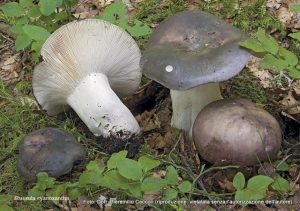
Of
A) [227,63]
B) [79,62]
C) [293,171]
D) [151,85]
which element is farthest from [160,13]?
[293,171]

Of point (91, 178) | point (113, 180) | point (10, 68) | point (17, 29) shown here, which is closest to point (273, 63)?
point (113, 180)

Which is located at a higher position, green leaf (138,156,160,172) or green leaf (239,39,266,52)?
green leaf (239,39,266,52)

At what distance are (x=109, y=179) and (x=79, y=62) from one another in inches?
39.9

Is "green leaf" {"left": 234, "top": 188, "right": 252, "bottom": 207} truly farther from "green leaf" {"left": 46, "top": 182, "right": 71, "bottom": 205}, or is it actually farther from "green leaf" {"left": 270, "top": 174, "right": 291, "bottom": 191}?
"green leaf" {"left": 46, "top": 182, "right": 71, "bottom": 205}

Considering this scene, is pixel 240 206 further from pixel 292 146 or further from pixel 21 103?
pixel 21 103

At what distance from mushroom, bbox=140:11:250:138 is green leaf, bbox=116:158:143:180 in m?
0.56

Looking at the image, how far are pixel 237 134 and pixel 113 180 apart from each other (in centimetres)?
84

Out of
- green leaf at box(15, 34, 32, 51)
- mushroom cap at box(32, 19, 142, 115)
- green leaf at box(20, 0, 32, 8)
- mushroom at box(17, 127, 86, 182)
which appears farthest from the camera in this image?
green leaf at box(20, 0, 32, 8)

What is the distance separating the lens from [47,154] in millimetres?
2775

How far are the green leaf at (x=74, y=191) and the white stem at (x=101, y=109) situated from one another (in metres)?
0.63

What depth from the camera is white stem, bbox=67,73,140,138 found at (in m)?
3.08

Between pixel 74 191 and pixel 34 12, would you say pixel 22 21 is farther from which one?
pixel 74 191

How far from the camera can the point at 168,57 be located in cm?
265

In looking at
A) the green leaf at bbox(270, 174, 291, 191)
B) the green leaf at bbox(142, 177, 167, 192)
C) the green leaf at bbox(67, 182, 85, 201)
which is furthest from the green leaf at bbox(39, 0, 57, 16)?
the green leaf at bbox(270, 174, 291, 191)
